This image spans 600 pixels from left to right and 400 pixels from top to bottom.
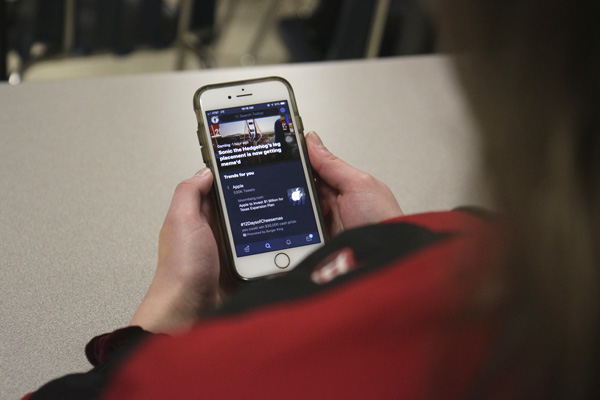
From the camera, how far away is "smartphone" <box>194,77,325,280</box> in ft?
2.02

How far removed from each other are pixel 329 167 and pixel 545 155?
0.43 m

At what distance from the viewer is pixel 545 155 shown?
0.22m

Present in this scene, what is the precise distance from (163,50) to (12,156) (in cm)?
97

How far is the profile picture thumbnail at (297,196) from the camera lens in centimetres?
63

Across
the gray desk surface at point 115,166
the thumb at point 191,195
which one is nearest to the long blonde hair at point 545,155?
the gray desk surface at point 115,166

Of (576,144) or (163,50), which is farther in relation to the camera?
(163,50)

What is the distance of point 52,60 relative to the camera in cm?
147

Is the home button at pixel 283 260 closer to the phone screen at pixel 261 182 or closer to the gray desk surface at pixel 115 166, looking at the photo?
the phone screen at pixel 261 182

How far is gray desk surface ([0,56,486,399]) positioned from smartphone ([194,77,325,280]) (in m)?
0.08

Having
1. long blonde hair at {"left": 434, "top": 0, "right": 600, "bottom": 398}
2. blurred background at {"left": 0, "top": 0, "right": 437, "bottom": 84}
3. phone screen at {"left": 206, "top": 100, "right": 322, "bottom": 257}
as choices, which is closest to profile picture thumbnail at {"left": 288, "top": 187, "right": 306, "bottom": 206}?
phone screen at {"left": 206, "top": 100, "right": 322, "bottom": 257}

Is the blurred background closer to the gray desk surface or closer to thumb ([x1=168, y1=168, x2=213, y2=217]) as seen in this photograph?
the gray desk surface

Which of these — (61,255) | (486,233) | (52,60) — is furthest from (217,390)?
(52,60)

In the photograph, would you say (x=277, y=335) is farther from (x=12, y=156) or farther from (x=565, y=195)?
(x=12, y=156)

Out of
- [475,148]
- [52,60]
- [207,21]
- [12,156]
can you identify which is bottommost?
[475,148]
